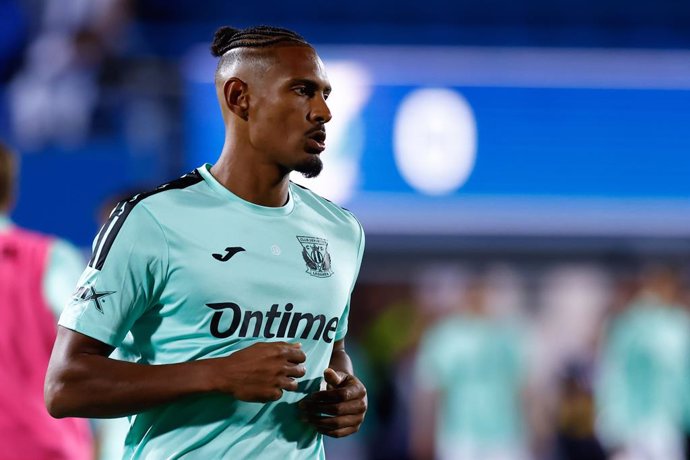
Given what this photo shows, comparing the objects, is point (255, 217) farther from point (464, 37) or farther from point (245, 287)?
point (464, 37)

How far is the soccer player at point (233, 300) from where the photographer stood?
97.9 inches

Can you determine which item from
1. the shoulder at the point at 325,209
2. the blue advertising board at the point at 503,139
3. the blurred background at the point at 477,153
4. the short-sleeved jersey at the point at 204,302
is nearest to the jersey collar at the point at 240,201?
the short-sleeved jersey at the point at 204,302

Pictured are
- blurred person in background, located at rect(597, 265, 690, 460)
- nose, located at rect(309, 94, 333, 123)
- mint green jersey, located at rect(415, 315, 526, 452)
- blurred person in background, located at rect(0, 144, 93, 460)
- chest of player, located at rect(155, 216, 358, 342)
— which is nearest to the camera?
chest of player, located at rect(155, 216, 358, 342)

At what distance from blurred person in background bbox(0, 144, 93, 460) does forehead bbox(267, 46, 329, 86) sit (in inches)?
68.9

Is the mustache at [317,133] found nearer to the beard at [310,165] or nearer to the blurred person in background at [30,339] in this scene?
Result: the beard at [310,165]

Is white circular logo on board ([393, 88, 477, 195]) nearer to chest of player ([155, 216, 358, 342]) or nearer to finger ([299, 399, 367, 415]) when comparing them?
chest of player ([155, 216, 358, 342])

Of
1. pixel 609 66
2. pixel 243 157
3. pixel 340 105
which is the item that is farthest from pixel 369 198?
pixel 243 157

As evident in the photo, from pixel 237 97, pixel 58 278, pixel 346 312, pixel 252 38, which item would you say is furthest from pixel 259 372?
pixel 58 278

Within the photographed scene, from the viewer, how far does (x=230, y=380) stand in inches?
97.3

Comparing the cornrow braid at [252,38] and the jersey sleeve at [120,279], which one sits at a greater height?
the cornrow braid at [252,38]

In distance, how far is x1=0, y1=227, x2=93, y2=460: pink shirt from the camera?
4.17m

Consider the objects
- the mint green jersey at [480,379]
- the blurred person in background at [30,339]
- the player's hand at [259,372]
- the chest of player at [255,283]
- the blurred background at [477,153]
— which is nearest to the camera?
the player's hand at [259,372]

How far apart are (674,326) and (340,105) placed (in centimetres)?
326

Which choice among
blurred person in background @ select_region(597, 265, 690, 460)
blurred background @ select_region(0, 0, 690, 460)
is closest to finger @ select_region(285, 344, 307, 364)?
blurred background @ select_region(0, 0, 690, 460)
